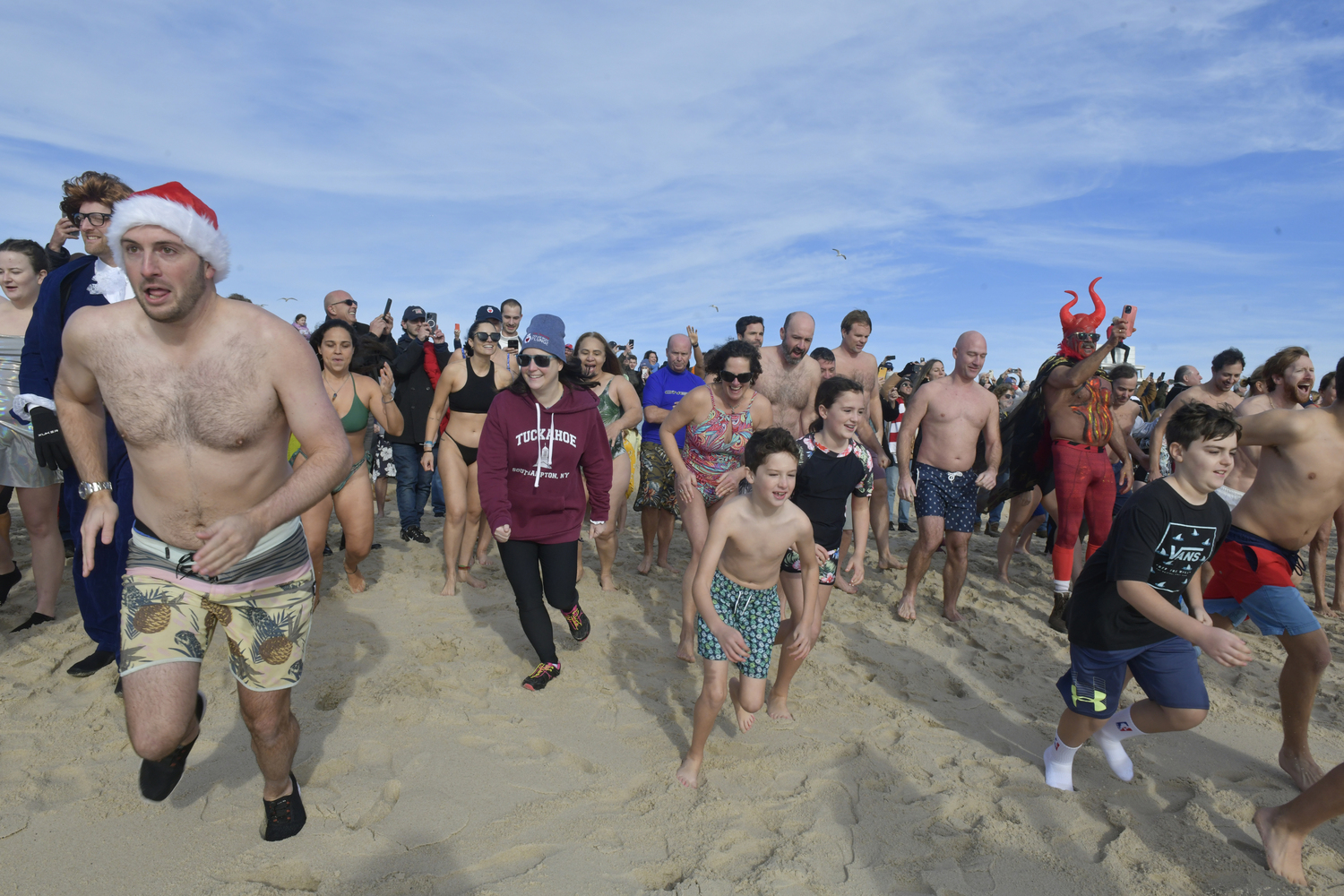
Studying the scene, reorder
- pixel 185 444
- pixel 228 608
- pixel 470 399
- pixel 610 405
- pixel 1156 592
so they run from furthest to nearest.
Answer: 1. pixel 610 405
2. pixel 470 399
3. pixel 1156 592
4. pixel 228 608
5. pixel 185 444

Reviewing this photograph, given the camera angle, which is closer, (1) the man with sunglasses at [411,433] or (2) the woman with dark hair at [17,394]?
(2) the woman with dark hair at [17,394]

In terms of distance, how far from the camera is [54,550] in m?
4.77

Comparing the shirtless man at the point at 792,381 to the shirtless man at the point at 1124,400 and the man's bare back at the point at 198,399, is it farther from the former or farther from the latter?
the man's bare back at the point at 198,399

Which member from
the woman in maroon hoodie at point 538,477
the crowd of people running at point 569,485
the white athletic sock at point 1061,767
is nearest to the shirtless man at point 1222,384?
the crowd of people running at point 569,485

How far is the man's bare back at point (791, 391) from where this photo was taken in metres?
6.21

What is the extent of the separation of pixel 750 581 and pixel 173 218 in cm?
267

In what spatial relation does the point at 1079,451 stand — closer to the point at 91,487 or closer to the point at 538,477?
the point at 538,477

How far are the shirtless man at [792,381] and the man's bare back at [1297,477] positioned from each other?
307 cm

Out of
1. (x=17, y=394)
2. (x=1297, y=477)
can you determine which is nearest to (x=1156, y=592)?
(x=1297, y=477)

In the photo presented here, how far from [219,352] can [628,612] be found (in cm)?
398

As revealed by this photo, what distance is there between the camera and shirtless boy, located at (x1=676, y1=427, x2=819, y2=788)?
3344 mm

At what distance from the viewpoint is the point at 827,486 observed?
4.33 meters

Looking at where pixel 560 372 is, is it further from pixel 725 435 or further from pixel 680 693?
pixel 680 693

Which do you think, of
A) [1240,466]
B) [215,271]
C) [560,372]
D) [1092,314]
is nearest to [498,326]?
[560,372]
